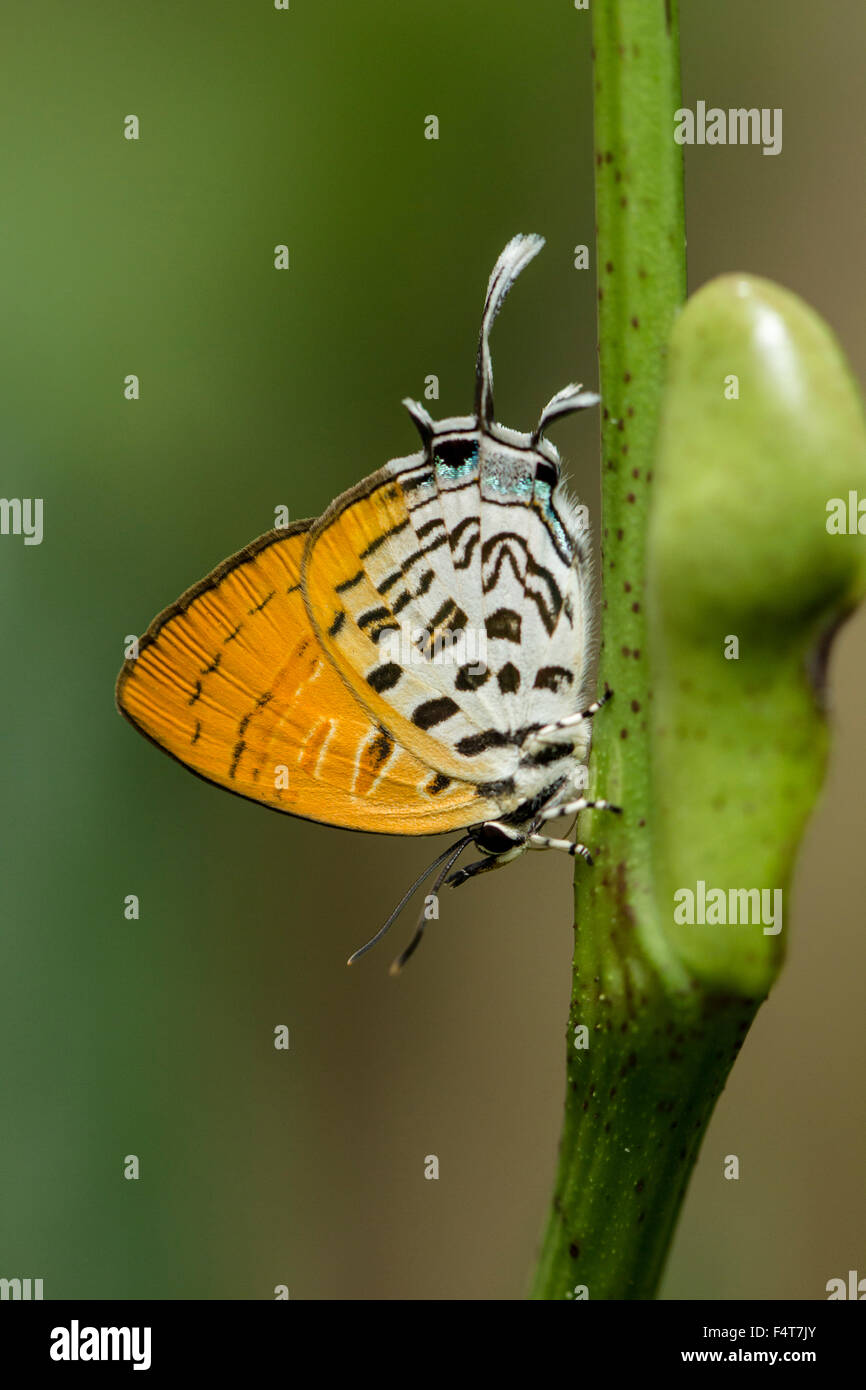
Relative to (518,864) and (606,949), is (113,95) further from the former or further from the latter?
(606,949)

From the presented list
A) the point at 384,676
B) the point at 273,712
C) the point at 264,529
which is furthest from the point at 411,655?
the point at 264,529

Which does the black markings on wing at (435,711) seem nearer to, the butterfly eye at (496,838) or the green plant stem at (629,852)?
the butterfly eye at (496,838)

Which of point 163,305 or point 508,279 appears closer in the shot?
point 508,279

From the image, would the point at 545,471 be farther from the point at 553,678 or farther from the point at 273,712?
the point at 273,712

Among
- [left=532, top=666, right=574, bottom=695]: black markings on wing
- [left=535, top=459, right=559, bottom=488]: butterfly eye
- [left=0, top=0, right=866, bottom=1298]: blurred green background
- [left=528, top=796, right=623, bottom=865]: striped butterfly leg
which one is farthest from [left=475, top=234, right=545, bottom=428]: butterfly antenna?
[left=0, top=0, right=866, bottom=1298]: blurred green background

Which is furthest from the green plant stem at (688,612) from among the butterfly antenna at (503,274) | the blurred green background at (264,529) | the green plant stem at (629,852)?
the blurred green background at (264,529)

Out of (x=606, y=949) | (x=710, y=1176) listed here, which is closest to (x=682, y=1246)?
(x=710, y=1176)
